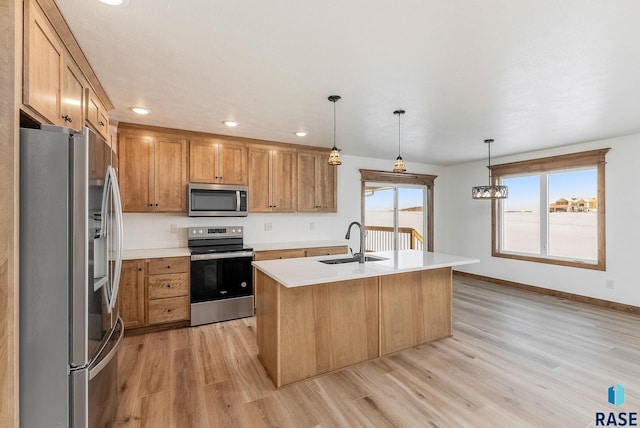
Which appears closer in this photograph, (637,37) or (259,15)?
(259,15)

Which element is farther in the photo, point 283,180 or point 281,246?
point 283,180

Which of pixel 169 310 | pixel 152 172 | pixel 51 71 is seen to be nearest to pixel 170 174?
pixel 152 172

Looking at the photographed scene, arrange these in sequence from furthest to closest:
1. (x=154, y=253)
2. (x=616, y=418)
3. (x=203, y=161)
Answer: (x=203, y=161) < (x=154, y=253) < (x=616, y=418)

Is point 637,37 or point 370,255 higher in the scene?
point 637,37

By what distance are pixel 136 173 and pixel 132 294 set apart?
4.69ft

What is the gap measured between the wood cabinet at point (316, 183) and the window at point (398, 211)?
995 millimetres

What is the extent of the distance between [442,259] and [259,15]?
2586 millimetres

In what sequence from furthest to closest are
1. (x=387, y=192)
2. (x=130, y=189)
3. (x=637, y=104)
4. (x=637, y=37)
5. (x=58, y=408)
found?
(x=387, y=192) < (x=130, y=189) < (x=637, y=104) < (x=637, y=37) < (x=58, y=408)

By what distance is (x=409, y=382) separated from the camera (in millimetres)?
2346

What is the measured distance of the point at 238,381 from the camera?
237 cm

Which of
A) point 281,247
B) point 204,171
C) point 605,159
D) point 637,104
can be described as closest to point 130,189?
point 204,171

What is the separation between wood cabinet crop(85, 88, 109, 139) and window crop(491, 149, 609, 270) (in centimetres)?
603

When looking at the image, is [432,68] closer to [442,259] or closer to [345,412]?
[442,259]

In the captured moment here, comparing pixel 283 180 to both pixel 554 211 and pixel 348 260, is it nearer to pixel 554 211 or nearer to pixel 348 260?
pixel 348 260
